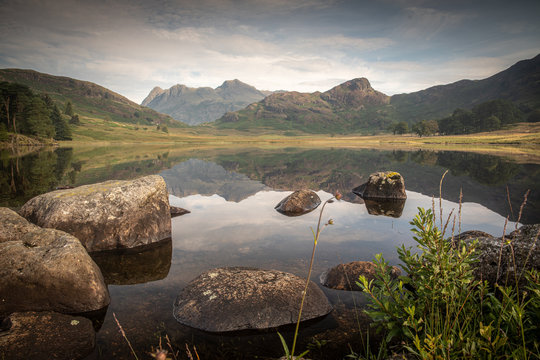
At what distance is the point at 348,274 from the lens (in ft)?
31.1

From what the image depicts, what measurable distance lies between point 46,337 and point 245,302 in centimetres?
A: 467

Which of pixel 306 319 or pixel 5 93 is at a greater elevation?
pixel 5 93

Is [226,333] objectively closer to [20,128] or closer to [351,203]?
[351,203]

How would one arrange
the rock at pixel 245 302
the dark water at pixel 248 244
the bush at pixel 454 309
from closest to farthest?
the bush at pixel 454 309
the dark water at pixel 248 244
the rock at pixel 245 302

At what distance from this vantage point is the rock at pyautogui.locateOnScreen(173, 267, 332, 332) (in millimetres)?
7301

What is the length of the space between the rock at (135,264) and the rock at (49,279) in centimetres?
148

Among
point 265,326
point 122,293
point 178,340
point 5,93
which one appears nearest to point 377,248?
point 265,326

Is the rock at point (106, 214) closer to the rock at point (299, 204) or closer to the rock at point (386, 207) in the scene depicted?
the rock at point (299, 204)

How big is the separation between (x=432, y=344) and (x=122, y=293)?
29.2 feet

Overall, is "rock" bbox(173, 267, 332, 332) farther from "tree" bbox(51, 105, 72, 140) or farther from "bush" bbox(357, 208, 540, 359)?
"tree" bbox(51, 105, 72, 140)

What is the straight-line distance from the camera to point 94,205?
1235cm

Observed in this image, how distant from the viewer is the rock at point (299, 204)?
18.8m

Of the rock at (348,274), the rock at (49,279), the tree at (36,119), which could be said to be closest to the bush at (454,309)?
the rock at (348,274)

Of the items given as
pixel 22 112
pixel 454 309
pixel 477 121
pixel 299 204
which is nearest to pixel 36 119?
pixel 22 112
